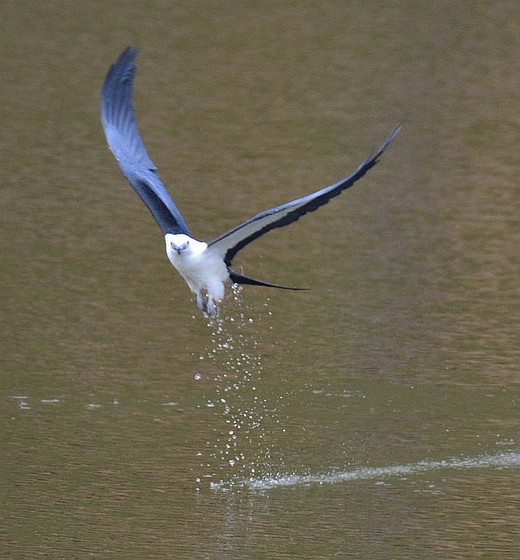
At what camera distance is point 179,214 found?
→ 6578 mm

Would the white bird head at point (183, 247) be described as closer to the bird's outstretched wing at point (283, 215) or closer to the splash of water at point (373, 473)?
the bird's outstretched wing at point (283, 215)

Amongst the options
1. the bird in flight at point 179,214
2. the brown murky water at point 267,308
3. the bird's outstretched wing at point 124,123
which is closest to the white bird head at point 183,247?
the bird in flight at point 179,214

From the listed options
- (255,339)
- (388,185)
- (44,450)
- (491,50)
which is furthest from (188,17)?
(44,450)

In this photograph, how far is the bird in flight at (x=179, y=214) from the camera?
18.7 feet

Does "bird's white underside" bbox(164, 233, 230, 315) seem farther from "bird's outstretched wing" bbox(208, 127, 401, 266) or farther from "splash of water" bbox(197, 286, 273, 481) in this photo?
"splash of water" bbox(197, 286, 273, 481)

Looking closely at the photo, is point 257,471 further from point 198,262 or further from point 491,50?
point 491,50

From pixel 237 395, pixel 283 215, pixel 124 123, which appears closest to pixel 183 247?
pixel 283 215

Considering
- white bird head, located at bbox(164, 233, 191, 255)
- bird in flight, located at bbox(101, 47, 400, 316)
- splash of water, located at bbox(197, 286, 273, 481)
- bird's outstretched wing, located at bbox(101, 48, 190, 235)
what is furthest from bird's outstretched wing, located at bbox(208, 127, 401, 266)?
splash of water, located at bbox(197, 286, 273, 481)

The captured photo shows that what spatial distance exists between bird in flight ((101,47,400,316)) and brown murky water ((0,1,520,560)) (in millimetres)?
876

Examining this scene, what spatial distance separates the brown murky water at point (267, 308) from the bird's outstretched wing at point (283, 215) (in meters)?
1.06

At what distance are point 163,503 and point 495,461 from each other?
155 centimetres

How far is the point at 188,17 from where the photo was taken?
59.5 ft

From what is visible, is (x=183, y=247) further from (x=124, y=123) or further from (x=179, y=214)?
(x=124, y=123)

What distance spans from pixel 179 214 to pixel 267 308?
2858 mm
